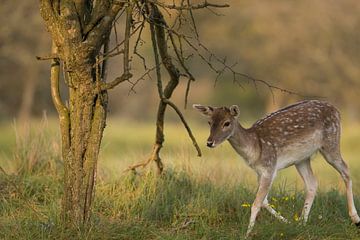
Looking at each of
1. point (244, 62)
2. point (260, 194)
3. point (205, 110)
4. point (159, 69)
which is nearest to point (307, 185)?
point (260, 194)

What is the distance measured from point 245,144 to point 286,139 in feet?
1.93

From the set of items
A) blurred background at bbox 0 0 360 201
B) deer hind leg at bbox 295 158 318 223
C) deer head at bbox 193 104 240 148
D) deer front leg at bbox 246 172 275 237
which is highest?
deer head at bbox 193 104 240 148

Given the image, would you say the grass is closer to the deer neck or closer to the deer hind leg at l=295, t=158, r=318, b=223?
the deer hind leg at l=295, t=158, r=318, b=223

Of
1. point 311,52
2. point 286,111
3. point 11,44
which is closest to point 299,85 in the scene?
point 311,52

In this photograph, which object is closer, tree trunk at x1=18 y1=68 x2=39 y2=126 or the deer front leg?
the deer front leg

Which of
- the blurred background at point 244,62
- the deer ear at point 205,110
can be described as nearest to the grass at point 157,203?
the deer ear at point 205,110

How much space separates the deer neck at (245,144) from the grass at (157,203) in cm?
49

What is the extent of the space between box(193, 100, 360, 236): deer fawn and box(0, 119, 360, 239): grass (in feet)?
0.95

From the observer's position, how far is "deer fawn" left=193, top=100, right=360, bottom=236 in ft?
28.9

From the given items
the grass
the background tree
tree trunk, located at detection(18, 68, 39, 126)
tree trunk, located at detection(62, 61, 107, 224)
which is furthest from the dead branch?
tree trunk, located at detection(18, 68, 39, 126)

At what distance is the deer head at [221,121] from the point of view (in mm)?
8680

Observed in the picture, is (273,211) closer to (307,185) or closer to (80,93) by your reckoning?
(307,185)

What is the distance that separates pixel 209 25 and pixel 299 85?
694 centimetres

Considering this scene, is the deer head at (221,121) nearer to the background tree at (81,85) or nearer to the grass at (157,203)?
the grass at (157,203)
